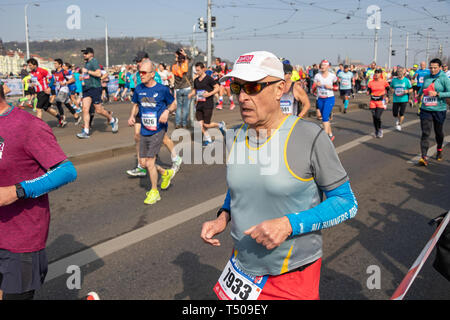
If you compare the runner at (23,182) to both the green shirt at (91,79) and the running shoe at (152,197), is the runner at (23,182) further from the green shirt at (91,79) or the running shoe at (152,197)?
the green shirt at (91,79)

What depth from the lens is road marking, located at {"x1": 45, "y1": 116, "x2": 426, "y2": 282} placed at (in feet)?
12.9

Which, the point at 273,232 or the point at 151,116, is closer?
the point at 273,232

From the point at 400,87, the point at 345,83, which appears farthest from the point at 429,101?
the point at 345,83

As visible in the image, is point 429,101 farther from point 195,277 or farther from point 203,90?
point 195,277

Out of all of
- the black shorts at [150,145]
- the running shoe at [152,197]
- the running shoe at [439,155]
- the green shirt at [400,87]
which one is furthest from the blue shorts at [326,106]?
the running shoe at [152,197]

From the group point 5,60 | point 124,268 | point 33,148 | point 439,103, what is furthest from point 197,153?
point 5,60

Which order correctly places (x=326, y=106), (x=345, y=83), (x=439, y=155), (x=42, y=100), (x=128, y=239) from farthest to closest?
(x=345, y=83), (x=42, y=100), (x=326, y=106), (x=439, y=155), (x=128, y=239)

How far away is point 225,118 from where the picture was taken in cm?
1481

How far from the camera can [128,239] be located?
4578 millimetres

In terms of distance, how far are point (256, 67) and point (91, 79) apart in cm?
941

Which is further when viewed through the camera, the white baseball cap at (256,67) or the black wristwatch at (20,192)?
the black wristwatch at (20,192)

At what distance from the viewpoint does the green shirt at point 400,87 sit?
38.0 feet

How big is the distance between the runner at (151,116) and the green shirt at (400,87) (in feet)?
26.1

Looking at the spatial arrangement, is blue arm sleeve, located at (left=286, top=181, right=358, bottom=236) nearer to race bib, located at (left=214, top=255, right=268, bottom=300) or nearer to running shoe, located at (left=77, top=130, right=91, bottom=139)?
race bib, located at (left=214, top=255, right=268, bottom=300)
